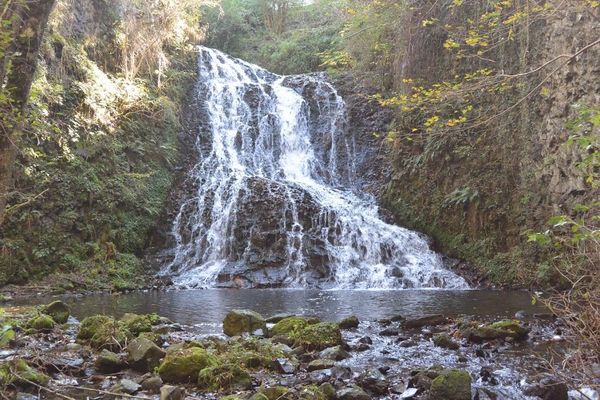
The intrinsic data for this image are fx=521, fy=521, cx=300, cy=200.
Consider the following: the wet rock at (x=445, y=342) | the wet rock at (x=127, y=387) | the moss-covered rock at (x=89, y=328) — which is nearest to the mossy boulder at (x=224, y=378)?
the wet rock at (x=127, y=387)

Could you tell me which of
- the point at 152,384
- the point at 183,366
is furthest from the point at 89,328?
the point at 152,384

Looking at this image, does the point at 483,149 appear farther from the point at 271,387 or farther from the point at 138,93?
the point at 271,387

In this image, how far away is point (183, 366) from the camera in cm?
461

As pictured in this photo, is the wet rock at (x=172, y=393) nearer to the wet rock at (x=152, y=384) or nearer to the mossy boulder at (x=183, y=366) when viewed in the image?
the wet rock at (x=152, y=384)

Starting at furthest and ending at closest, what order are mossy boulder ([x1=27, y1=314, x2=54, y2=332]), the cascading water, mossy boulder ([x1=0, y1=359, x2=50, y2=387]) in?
the cascading water, mossy boulder ([x1=27, y1=314, x2=54, y2=332]), mossy boulder ([x1=0, y1=359, x2=50, y2=387])

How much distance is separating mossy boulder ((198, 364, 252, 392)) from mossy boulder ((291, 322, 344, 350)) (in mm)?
1355

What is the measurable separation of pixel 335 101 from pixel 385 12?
21.6 ft

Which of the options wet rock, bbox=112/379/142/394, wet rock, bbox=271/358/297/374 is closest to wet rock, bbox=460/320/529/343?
wet rock, bbox=271/358/297/374

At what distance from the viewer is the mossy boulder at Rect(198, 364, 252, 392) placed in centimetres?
440

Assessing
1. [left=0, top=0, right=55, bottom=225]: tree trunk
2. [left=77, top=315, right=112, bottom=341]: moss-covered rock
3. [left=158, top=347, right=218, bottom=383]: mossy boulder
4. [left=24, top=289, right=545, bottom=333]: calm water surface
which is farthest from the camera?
[left=24, top=289, right=545, bottom=333]: calm water surface

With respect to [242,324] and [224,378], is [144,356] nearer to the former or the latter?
[224,378]

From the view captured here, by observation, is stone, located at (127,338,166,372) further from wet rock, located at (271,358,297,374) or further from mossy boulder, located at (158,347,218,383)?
wet rock, located at (271,358,297,374)

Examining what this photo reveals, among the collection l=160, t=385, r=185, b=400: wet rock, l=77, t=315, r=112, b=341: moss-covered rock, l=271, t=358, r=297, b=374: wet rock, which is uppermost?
l=77, t=315, r=112, b=341: moss-covered rock

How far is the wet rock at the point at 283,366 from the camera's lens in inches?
191
